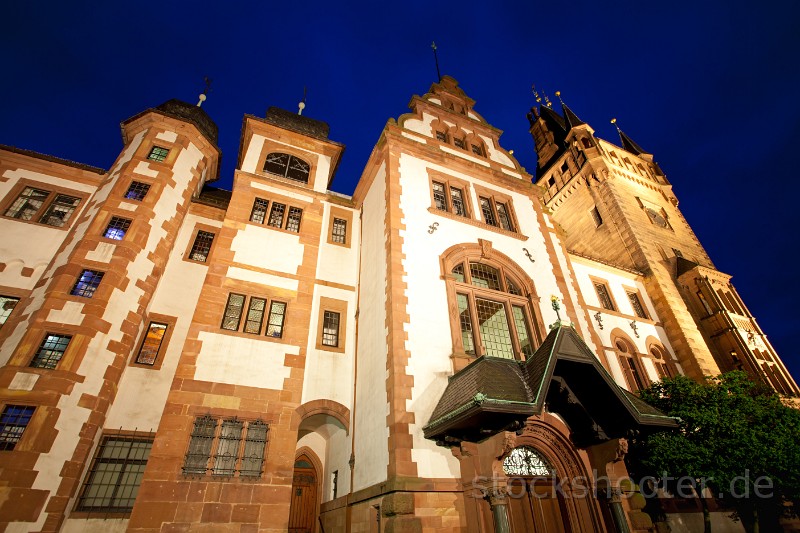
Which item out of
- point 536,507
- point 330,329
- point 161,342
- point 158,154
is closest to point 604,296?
point 536,507

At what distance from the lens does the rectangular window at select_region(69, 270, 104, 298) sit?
37.8 feet

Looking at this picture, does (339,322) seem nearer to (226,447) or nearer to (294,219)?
(294,219)

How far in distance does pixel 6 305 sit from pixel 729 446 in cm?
2277

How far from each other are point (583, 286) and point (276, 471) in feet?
60.8

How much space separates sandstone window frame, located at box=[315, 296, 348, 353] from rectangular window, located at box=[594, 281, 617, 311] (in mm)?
15295

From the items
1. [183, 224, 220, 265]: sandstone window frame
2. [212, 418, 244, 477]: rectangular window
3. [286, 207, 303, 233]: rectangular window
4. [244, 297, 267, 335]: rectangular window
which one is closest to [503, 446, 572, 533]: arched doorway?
[212, 418, 244, 477]: rectangular window

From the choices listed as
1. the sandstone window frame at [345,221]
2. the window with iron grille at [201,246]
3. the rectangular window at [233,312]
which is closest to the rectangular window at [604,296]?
the sandstone window frame at [345,221]

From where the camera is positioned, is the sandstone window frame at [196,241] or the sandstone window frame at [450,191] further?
the sandstone window frame at [450,191]

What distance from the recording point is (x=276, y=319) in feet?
43.6

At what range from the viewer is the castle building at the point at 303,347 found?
8.89 meters

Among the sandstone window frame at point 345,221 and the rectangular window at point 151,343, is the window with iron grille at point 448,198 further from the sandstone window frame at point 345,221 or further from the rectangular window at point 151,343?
the rectangular window at point 151,343

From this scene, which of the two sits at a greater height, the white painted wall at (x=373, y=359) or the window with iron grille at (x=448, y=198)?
the window with iron grille at (x=448, y=198)

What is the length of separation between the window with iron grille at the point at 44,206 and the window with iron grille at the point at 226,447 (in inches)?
403

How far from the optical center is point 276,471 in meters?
10.5
